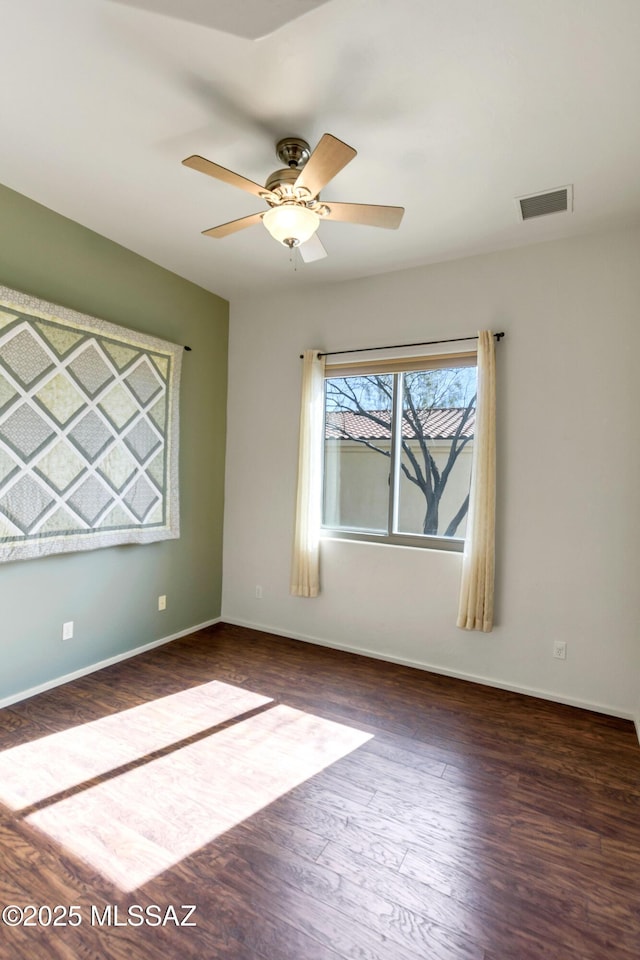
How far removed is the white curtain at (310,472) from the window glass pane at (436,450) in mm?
640

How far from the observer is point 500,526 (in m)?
2.99

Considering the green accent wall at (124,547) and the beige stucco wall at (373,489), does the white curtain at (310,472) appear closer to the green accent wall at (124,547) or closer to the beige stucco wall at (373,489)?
the beige stucco wall at (373,489)

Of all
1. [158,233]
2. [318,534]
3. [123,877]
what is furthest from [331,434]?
[123,877]

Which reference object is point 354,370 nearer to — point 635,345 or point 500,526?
point 500,526

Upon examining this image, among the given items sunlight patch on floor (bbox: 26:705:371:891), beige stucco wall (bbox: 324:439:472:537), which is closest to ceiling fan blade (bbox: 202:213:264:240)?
beige stucco wall (bbox: 324:439:472:537)

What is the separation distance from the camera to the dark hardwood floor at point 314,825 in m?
1.36

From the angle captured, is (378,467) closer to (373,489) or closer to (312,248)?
(373,489)

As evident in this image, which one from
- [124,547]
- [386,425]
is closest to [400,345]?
[386,425]

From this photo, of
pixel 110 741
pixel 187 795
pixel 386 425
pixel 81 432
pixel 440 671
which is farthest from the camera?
pixel 386 425

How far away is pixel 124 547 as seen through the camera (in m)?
3.23

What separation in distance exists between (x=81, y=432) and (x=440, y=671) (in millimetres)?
2817

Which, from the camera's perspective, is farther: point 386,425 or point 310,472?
point 310,472

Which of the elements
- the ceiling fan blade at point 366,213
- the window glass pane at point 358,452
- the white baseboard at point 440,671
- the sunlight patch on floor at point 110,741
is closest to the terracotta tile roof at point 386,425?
the window glass pane at point 358,452

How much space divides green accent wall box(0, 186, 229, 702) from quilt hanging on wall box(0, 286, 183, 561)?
151mm
